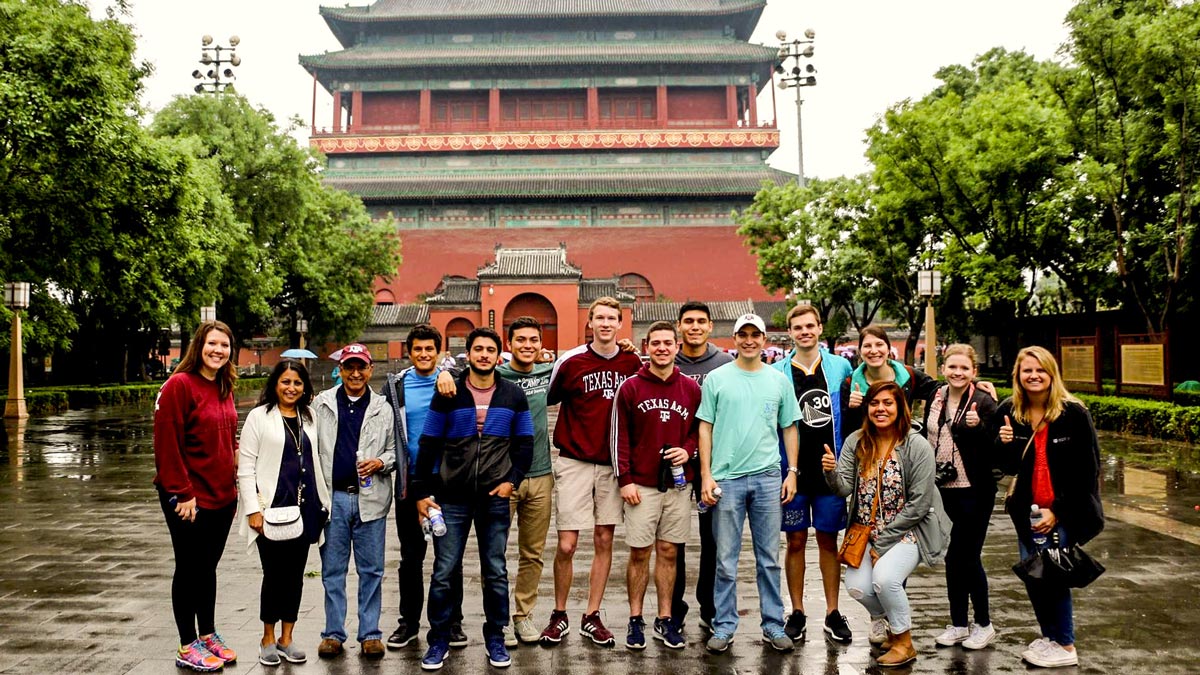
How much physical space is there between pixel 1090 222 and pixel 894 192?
3683mm

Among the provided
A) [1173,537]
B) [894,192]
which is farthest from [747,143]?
[1173,537]

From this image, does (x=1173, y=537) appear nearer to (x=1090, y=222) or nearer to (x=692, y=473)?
(x=692, y=473)

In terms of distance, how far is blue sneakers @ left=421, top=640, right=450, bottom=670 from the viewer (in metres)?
4.40

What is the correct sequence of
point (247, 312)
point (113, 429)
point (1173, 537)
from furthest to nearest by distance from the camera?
point (247, 312) → point (113, 429) → point (1173, 537)

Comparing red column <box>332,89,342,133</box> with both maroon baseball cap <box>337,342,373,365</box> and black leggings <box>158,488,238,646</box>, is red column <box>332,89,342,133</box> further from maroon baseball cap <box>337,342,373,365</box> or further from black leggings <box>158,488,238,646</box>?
black leggings <box>158,488,238,646</box>

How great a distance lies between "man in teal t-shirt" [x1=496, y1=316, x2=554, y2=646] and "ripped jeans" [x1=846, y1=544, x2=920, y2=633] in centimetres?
159

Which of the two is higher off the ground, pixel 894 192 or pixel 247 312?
pixel 894 192

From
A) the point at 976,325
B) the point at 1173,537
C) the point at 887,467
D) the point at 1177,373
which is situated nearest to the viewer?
the point at 887,467

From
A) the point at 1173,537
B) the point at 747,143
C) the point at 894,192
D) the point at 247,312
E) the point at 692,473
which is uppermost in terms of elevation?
the point at 747,143

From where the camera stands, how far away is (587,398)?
4.94 meters

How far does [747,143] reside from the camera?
1645 inches

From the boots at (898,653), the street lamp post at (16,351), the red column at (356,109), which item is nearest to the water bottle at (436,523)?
the boots at (898,653)

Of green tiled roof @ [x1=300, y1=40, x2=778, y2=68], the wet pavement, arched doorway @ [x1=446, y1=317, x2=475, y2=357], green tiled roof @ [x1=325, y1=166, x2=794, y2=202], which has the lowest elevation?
the wet pavement

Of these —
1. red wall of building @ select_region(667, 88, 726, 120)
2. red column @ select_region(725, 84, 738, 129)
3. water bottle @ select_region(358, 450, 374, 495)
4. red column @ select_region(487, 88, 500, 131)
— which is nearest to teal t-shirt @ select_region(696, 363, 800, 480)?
water bottle @ select_region(358, 450, 374, 495)
